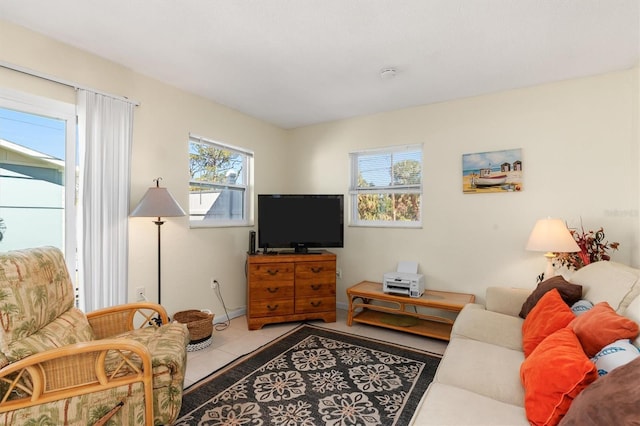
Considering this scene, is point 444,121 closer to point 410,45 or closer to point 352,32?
point 410,45

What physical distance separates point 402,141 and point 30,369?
344 cm

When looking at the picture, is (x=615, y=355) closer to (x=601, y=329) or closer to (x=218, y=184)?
(x=601, y=329)

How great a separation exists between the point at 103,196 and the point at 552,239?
3519 mm

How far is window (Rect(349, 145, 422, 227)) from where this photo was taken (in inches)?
138

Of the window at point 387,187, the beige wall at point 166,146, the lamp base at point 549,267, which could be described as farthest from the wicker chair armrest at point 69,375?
the lamp base at point 549,267

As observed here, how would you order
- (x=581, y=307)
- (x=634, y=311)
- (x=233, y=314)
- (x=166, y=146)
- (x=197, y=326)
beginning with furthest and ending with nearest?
(x=233, y=314) < (x=166, y=146) < (x=197, y=326) < (x=581, y=307) < (x=634, y=311)

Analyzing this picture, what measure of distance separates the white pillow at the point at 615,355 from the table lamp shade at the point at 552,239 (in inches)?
51.8

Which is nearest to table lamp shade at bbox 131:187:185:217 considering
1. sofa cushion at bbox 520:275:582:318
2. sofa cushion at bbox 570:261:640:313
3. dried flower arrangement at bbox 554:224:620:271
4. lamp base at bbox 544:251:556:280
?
sofa cushion at bbox 520:275:582:318

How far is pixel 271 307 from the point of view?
3.25 m

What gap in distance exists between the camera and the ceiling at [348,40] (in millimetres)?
1796

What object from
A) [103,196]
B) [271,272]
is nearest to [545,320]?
[271,272]

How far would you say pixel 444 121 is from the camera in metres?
3.28

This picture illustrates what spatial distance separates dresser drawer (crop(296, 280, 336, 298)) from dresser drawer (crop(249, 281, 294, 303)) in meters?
0.09

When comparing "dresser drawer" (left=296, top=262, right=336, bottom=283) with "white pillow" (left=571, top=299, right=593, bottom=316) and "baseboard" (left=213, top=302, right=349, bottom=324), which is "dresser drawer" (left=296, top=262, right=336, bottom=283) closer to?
"baseboard" (left=213, top=302, right=349, bottom=324)
